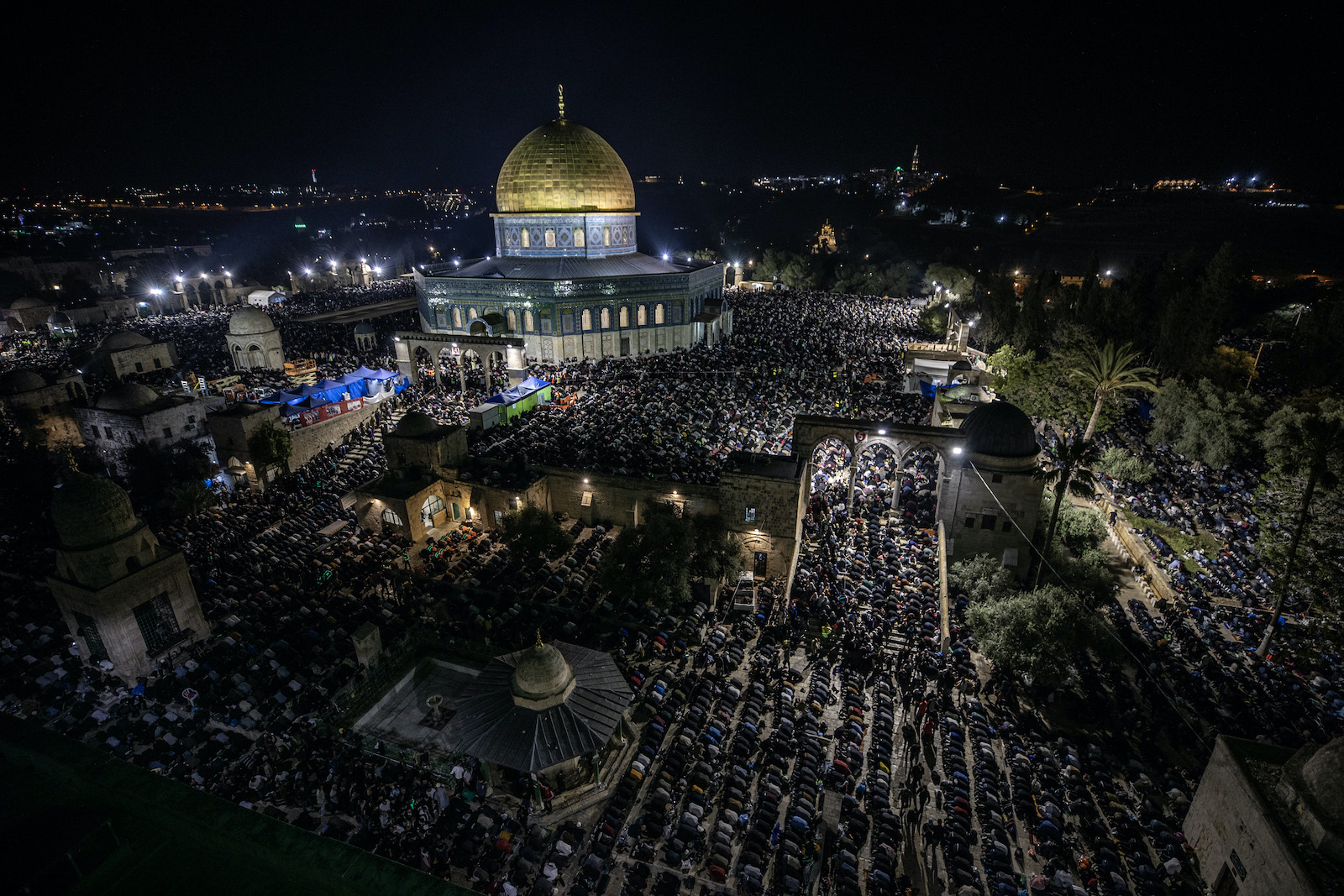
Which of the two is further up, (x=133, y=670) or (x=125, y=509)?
(x=125, y=509)

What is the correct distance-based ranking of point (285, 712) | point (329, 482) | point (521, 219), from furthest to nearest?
point (521, 219)
point (329, 482)
point (285, 712)

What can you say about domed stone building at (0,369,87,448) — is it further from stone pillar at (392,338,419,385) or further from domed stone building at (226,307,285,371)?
stone pillar at (392,338,419,385)

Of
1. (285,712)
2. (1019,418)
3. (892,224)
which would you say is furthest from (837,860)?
(892,224)

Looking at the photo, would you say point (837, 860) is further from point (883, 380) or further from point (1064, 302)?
point (1064, 302)

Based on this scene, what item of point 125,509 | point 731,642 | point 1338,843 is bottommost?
point 731,642

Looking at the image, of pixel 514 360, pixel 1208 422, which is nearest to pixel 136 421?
pixel 514 360

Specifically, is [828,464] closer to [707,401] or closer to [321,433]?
[707,401]

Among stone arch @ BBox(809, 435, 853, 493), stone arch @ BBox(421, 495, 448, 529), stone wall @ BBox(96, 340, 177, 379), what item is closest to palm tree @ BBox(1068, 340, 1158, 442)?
stone arch @ BBox(809, 435, 853, 493)
